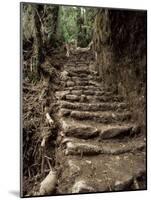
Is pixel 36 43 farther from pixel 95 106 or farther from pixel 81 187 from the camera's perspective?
pixel 81 187

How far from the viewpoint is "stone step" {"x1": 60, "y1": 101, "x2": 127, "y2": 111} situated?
4.03 m

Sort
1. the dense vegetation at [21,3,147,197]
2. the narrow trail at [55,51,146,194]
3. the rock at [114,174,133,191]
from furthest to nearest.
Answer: the rock at [114,174,133,191], the narrow trail at [55,51,146,194], the dense vegetation at [21,3,147,197]

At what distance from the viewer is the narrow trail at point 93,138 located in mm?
3986

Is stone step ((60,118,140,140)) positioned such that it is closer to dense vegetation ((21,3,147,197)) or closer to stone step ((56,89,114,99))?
dense vegetation ((21,3,147,197))

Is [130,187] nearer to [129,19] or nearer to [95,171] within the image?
[95,171]

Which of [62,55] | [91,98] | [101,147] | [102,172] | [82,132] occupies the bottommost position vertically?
[102,172]

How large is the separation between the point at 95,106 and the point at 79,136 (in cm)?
26

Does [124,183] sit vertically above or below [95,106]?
below

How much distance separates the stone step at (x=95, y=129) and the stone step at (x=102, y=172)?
0.15m

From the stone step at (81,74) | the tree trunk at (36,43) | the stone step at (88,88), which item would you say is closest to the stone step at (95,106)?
the stone step at (88,88)

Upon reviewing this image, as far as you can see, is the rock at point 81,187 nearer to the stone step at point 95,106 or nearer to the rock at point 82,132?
the rock at point 82,132

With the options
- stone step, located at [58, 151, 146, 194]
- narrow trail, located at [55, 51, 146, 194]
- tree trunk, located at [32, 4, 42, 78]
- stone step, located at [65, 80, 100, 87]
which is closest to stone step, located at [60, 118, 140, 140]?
narrow trail, located at [55, 51, 146, 194]

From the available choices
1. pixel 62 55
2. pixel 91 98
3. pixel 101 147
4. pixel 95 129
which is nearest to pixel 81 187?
pixel 101 147

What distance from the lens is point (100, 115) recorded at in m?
4.11
